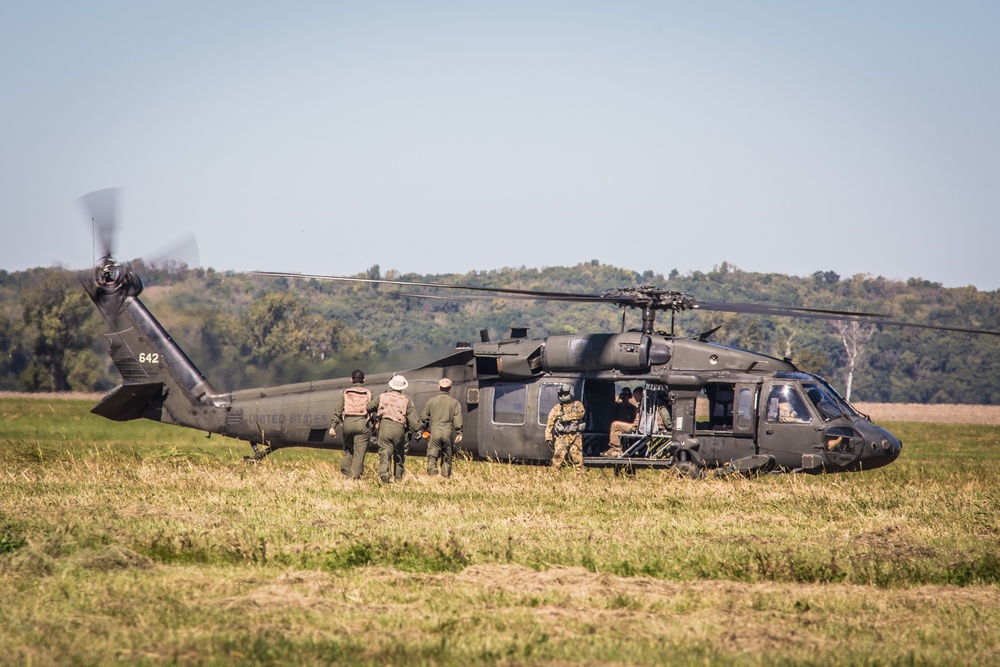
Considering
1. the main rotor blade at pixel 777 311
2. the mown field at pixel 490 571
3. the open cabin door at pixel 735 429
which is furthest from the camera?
the open cabin door at pixel 735 429

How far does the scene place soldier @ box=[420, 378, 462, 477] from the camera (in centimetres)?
1642

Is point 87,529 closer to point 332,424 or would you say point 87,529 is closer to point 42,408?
point 332,424

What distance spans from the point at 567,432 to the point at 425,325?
243 ft

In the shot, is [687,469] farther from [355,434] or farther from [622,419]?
[355,434]

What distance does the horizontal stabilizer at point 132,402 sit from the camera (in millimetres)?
18469

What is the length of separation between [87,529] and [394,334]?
7798cm

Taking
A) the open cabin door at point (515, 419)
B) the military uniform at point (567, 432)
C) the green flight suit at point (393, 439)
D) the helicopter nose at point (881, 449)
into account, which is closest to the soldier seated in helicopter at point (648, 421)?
the military uniform at point (567, 432)

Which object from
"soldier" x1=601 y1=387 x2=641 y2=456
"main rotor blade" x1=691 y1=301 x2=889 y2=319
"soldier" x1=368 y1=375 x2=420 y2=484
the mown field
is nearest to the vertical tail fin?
the mown field

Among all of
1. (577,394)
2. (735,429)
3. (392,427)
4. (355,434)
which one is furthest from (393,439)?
(735,429)

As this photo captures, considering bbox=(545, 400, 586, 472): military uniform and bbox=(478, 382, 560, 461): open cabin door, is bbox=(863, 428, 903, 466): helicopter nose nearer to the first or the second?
bbox=(545, 400, 586, 472): military uniform

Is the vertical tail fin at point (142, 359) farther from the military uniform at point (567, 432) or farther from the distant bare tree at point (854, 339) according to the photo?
the distant bare tree at point (854, 339)

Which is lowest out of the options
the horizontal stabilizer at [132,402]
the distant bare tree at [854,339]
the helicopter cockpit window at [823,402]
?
the distant bare tree at [854,339]

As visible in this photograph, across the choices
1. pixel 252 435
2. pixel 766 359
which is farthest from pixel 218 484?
pixel 766 359

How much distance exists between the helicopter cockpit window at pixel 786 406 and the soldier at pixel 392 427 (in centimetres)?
528
